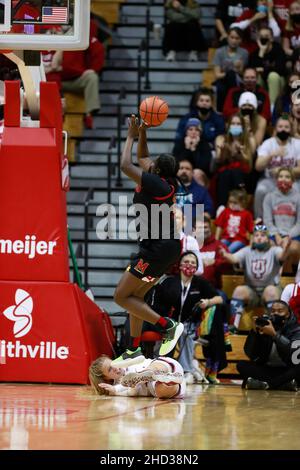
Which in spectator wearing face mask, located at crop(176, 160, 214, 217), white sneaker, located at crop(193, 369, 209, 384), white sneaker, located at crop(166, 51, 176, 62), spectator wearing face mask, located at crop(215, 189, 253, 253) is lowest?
white sneaker, located at crop(193, 369, 209, 384)

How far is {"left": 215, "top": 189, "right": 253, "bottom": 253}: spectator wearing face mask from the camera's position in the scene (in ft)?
45.4

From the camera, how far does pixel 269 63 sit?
16.1m

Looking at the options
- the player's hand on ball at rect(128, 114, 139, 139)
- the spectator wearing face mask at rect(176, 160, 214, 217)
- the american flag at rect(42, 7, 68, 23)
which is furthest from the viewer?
the spectator wearing face mask at rect(176, 160, 214, 217)

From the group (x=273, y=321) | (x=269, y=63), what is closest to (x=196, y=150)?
(x=269, y=63)

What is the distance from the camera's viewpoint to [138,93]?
16.2 meters

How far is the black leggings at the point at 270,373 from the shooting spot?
34.9 feet

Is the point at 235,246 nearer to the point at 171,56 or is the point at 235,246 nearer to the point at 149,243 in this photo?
the point at 149,243

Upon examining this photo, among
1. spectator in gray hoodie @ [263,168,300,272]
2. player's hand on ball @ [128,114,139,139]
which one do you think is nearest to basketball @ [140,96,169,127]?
player's hand on ball @ [128,114,139,139]

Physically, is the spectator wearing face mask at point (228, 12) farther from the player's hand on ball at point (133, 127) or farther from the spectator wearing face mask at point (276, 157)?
the player's hand on ball at point (133, 127)

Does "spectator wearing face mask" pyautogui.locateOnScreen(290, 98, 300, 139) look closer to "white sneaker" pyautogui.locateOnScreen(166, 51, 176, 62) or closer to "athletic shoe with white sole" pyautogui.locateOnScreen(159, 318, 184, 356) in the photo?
"white sneaker" pyautogui.locateOnScreen(166, 51, 176, 62)

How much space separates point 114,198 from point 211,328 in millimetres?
4185

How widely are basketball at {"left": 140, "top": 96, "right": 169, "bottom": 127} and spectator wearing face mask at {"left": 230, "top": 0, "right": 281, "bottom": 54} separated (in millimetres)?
7867

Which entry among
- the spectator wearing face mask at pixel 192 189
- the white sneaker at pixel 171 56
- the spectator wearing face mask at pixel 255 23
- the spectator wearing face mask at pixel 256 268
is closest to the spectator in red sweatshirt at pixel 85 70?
the white sneaker at pixel 171 56

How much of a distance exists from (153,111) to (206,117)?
638 cm
